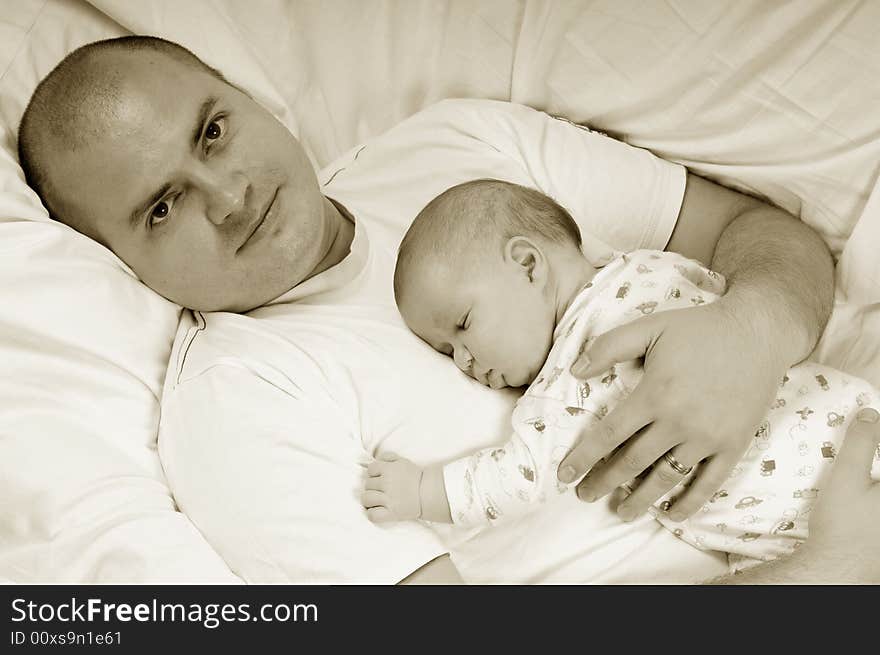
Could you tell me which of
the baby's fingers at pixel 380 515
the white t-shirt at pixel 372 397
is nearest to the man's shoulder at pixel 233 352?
the white t-shirt at pixel 372 397

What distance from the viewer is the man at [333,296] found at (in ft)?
3.97

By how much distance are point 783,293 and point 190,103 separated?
998 mm

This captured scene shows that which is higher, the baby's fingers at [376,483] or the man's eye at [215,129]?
the man's eye at [215,129]

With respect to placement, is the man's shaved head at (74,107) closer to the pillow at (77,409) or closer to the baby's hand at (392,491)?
the pillow at (77,409)

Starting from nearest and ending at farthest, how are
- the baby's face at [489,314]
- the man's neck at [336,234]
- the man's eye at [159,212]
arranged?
1. the baby's face at [489,314]
2. the man's eye at [159,212]
3. the man's neck at [336,234]

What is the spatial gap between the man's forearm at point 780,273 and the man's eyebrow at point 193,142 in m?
0.87

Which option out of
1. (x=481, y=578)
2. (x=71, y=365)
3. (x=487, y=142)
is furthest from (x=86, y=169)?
(x=481, y=578)

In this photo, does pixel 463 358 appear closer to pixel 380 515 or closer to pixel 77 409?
pixel 380 515

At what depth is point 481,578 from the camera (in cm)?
137

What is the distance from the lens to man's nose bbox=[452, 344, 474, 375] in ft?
4.45

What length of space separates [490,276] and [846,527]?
62 cm

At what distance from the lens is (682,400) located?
3.91ft

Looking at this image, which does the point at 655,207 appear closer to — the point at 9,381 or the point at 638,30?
the point at 638,30

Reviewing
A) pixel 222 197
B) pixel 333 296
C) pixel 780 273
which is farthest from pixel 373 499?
pixel 780 273
